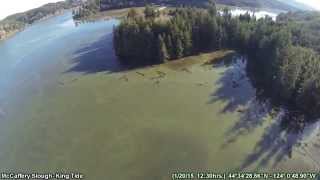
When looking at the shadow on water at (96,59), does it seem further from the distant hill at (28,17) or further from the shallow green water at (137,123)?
the distant hill at (28,17)

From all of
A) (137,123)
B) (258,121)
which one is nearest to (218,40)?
(258,121)

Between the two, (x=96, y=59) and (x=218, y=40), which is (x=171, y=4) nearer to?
(x=218, y=40)

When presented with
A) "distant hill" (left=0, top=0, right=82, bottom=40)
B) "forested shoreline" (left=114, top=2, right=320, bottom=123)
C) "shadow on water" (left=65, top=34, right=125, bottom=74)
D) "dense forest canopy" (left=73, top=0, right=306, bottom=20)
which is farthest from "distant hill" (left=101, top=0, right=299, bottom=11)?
"forested shoreline" (left=114, top=2, right=320, bottom=123)

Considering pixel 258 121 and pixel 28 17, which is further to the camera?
pixel 28 17

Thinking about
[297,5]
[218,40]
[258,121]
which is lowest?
[258,121]

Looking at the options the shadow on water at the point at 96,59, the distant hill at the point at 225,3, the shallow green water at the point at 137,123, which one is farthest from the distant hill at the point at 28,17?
the shallow green water at the point at 137,123

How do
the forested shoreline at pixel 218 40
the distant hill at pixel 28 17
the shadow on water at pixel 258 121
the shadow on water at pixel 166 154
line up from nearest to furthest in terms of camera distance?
the shadow on water at pixel 166 154 < the shadow on water at pixel 258 121 < the forested shoreline at pixel 218 40 < the distant hill at pixel 28 17
